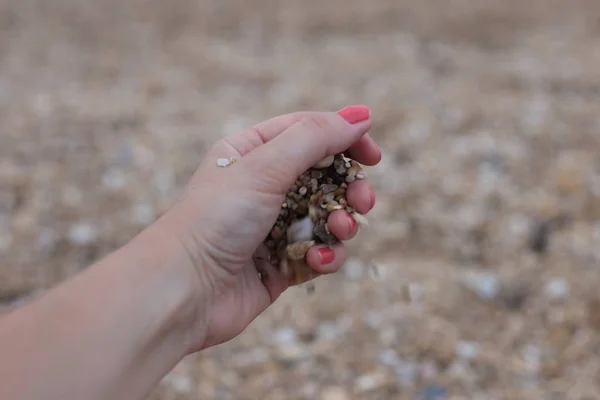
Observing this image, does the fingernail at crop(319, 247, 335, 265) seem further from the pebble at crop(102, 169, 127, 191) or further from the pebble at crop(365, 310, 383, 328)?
the pebble at crop(102, 169, 127, 191)

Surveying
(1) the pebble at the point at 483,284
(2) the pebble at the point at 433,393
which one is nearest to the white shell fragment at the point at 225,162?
(2) the pebble at the point at 433,393

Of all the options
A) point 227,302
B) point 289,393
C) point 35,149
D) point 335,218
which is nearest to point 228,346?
point 289,393

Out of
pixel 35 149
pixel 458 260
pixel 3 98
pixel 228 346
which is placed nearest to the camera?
pixel 228 346

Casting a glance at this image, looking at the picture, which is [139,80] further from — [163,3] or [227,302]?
[227,302]

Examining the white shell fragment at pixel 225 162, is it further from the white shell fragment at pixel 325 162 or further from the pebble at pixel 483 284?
the pebble at pixel 483 284

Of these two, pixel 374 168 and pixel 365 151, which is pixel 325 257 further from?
pixel 374 168

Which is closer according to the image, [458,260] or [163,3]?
[458,260]
